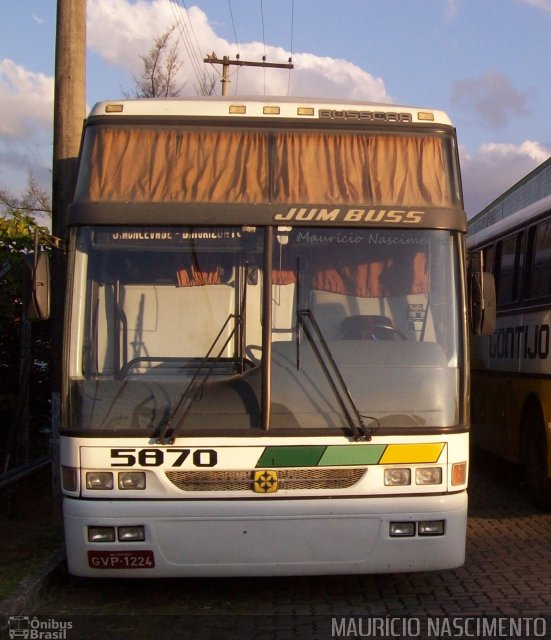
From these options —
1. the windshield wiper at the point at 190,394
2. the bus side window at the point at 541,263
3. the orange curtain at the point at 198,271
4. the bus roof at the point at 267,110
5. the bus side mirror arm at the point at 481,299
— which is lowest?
the windshield wiper at the point at 190,394

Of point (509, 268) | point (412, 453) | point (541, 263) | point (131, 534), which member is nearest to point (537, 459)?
point (541, 263)

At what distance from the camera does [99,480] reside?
6012 millimetres

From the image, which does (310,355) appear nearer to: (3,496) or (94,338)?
(94,338)

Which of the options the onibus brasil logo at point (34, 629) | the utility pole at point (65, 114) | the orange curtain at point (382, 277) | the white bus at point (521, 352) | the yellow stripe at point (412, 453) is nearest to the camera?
the onibus brasil logo at point (34, 629)

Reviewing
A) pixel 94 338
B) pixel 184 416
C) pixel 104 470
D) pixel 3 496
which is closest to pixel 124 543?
pixel 104 470

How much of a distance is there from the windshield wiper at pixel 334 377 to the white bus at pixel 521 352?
3.66m

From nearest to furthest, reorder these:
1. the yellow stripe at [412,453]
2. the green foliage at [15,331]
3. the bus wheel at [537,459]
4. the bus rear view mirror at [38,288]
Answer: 1. the yellow stripe at [412,453]
2. the bus rear view mirror at [38,288]
3. the bus wheel at [537,459]
4. the green foliage at [15,331]

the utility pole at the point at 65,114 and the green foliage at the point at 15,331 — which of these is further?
the green foliage at the point at 15,331

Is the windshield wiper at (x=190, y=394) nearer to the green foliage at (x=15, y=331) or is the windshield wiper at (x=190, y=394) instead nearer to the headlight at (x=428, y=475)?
the headlight at (x=428, y=475)

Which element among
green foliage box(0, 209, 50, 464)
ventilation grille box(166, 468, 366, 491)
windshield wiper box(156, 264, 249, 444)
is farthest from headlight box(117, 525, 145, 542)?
green foliage box(0, 209, 50, 464)

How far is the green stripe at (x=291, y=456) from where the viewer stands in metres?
6.00

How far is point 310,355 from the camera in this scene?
243 inches

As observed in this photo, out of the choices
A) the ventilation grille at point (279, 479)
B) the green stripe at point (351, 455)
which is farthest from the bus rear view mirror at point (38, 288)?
the green stripe at point (351, 455)

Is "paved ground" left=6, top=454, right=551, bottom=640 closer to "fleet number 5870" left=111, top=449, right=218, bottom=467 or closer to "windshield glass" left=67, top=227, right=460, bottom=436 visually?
"fleet number 5870" left=111, top=449, right=218, bottom=467
